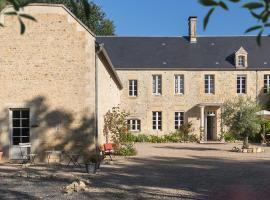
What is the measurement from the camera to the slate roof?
3503cm

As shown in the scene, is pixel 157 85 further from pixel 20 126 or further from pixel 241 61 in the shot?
pixel 20 126

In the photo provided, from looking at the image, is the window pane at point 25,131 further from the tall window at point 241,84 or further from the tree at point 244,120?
the tall window at point 241,84

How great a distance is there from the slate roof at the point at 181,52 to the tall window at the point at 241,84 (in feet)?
2.96

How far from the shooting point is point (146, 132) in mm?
34594

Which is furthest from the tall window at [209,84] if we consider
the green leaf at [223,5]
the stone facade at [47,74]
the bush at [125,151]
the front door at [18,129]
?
the green leaf at [223,5]

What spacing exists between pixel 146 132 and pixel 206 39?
9.08 metres

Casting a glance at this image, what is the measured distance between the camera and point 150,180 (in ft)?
41.1

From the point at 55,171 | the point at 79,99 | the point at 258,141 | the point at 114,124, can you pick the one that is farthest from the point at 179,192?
the point at 258,141

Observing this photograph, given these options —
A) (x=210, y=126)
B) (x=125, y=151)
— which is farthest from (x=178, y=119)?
(x=125, y=151)

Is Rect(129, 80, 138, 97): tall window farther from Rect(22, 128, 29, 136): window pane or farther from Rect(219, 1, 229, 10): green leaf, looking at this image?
Rect(219, 1, 229, 10): green leaf

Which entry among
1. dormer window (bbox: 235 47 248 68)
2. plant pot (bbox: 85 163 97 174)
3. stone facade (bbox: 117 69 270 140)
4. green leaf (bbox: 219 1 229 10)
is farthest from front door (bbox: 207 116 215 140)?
green leaf (bbox: 219 1 229 10)

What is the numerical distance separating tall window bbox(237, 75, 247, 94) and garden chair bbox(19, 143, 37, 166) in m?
21.8

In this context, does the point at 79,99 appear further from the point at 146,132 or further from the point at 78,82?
the point at 146,132

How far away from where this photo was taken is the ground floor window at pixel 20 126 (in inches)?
659
